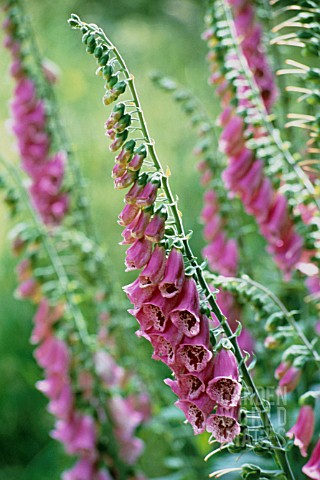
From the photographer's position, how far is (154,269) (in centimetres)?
94

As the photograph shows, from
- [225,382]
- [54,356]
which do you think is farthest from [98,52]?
[54,356]

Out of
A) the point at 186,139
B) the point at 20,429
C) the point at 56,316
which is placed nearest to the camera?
the point at 56,316

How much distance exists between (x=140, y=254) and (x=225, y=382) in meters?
0.18

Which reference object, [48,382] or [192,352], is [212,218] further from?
[192,352]

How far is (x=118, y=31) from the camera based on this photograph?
5.68 meters

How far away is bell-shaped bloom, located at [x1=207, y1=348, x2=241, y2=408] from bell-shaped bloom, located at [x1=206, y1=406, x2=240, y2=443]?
1cm

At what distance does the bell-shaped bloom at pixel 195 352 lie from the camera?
3.02ft

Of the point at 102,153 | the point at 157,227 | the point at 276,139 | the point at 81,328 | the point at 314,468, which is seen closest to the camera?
the point at 157,227

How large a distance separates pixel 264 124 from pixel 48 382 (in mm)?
857

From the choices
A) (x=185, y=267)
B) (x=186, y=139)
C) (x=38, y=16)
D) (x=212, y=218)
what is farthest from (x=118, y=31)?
(x=185, y=267)

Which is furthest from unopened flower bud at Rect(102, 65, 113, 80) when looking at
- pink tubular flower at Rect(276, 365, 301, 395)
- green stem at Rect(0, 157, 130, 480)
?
green stem at Rect(0, 157, 130, 480)

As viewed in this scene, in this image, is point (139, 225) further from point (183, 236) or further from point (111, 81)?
point (111, 81)

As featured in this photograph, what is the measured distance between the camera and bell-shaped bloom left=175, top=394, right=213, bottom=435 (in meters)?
0.93

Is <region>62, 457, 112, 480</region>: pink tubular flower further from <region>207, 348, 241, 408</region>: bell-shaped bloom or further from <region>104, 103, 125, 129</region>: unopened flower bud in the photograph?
<region>104, 103, 125, 129</region>: unopened flower bud
